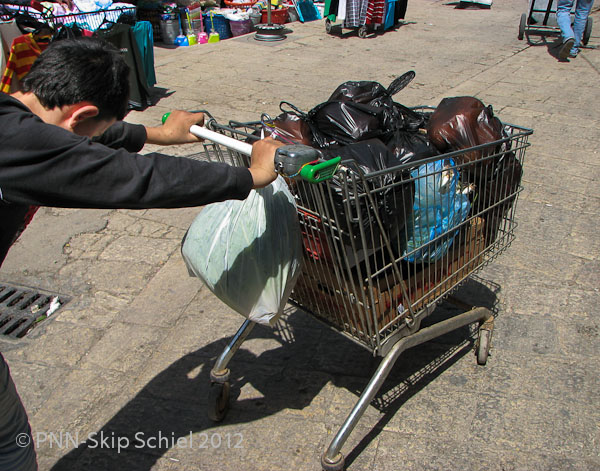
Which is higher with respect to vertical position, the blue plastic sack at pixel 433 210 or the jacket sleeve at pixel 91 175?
the jacket sleeve at pixel 91 175

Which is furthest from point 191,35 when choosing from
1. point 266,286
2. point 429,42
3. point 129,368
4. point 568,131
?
point 266,286

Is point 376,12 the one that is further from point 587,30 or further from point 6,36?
point 6,36

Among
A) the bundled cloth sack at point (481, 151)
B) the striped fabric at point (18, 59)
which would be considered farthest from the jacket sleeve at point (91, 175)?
the striped fabric at point (18, 59)

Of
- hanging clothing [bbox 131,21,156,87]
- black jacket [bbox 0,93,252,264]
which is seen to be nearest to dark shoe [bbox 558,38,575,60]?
hanging clothing [bbox 131,21,156,87]

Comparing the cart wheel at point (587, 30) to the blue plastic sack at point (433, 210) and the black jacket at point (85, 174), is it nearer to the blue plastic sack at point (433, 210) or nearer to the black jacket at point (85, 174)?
the blue plastic sack at point (433, 210)

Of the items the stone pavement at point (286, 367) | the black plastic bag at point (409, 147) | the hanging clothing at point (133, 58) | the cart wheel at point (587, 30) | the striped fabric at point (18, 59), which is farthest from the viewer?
the cart wheel at point (587, 30)

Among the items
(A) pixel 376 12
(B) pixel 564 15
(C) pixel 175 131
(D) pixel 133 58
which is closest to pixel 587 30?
(B) pixel 564 15

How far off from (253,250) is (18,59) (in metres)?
4.72

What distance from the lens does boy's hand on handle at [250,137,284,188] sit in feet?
5.40

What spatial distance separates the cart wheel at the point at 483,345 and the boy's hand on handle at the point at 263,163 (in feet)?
5.10

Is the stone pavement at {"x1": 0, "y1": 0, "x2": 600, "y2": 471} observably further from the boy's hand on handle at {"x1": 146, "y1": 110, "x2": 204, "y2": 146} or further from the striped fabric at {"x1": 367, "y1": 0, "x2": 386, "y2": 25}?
the striped fabric at {"x1": 367, "y1": 0, "x2": 386, "y2": 25}

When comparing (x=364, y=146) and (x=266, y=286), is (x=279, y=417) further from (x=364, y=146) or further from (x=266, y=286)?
(x=364, y=146)

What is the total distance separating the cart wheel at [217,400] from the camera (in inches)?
97.7

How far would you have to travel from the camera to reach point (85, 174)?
1.42 m
